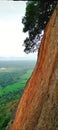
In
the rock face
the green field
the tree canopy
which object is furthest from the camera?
the green field

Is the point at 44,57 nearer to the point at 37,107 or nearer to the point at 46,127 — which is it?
the point at 37,107

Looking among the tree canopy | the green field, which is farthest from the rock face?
the green field

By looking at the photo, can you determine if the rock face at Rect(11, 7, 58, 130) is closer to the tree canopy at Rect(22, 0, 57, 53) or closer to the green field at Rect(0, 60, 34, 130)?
the tree canopy at Rect(22, 0, 57, 53)

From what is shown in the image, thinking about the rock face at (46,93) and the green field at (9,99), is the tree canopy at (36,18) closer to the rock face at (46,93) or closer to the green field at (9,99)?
the rock face at (46,93)

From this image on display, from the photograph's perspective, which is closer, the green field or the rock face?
the rock face

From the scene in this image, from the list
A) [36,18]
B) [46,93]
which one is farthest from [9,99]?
[46,93]
